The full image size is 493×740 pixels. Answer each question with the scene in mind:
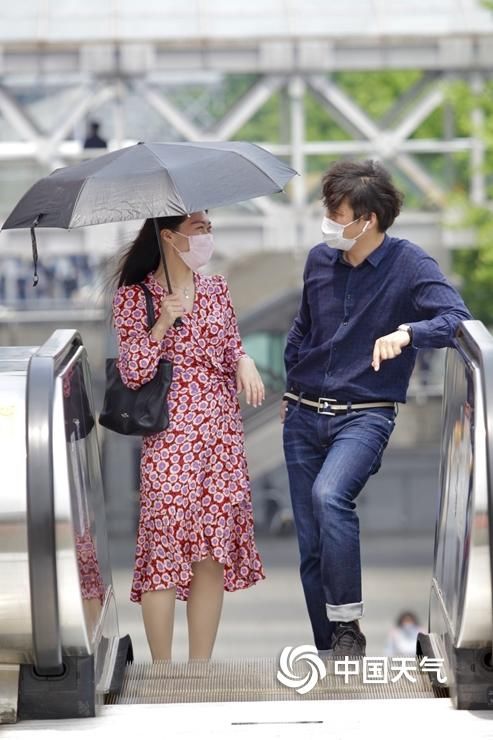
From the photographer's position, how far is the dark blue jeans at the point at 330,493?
5.56 meters

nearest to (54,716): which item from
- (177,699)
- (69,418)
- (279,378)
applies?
(177,699)

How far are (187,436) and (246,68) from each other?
74.7ft

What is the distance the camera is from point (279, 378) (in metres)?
25.0

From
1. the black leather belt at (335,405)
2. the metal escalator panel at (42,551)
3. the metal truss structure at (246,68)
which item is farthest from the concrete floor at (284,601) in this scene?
the metal escalator panel at (42,551)

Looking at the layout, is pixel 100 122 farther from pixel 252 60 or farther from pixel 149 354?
pixel 149 354

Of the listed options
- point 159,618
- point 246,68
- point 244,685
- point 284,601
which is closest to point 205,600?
point 159,618

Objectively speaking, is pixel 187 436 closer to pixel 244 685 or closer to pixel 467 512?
pixel 244 685

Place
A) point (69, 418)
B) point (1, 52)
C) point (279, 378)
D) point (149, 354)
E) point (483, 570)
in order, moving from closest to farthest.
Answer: point (483, 570) → point (69, 418) → point (149, 354) → point (279, 378) → point (1, 52)

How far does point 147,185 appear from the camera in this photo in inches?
214

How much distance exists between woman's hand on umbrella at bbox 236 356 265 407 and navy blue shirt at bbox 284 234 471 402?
211mm

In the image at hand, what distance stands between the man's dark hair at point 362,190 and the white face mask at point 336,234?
0.06 m

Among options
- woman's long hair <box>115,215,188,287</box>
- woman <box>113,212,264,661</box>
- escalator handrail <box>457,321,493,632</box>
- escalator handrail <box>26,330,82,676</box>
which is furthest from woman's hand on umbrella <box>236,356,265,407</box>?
escalator handrail <box>26,330,82,676</box>

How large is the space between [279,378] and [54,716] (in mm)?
20301

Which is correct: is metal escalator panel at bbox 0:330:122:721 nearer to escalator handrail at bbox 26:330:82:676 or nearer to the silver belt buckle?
escalator handrail at bbox 26:330:82:676
